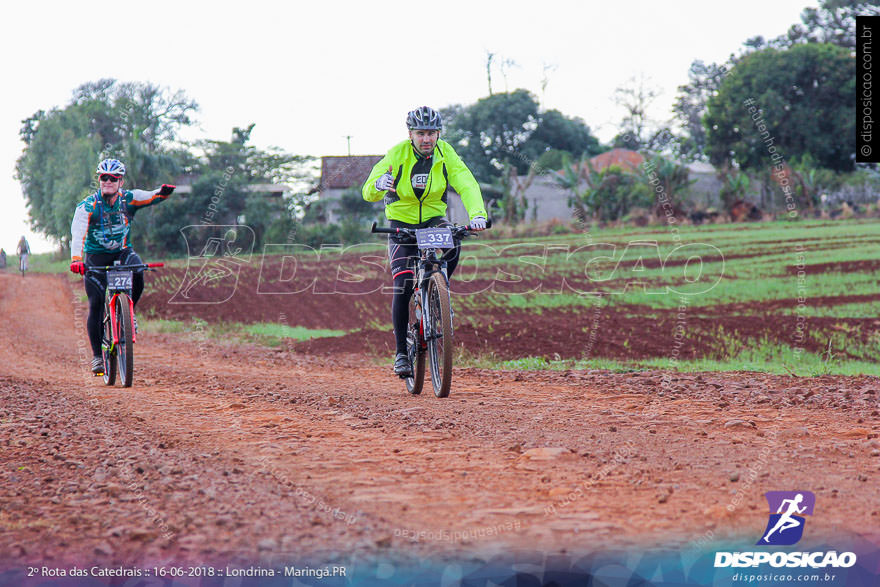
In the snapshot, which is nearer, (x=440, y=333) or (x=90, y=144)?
(x=440, y=333)

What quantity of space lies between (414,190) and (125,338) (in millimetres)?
2903

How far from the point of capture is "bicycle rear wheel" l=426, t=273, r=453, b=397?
6094 mm

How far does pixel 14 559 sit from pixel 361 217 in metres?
45.8

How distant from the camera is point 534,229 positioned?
40.7 metres

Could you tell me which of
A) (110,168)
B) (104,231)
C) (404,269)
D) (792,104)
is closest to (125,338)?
(104,231)

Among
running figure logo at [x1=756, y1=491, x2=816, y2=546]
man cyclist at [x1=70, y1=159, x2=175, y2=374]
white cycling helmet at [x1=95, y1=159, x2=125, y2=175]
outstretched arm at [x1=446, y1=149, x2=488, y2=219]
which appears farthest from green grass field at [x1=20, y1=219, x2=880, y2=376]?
running figure logo at [x1=756, y1=491, x2=816, y2=546]

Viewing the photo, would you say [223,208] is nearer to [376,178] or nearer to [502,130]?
[502,130]

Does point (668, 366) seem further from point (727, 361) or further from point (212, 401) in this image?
point (212, 401)

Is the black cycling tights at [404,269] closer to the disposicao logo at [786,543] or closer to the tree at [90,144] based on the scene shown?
the disposicao logo at [786,543]

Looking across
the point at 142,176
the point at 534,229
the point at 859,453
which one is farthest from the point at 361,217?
the point at 859,453

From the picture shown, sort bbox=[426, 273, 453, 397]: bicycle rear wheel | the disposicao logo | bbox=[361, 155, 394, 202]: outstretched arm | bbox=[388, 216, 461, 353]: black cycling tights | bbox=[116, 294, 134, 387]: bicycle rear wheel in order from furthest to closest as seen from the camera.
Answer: bbox=[116, 294, 134, 387]: bicycle rear wheel, bbox=[388, 216, 461, 353]: black cycling tights, bbox=[361, 155, 394, 202]: outstretched arm, bbox=[426, 273, 453, 397]: bicycle rear wheel, the disposicao logo

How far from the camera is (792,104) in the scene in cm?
4644

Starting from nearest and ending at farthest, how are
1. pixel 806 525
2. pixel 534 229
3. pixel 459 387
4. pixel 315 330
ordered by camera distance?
pixel 806 525, pixel 459 387, pixel 315 330, pixel 534 229

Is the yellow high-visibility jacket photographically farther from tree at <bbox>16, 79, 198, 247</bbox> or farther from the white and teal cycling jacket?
tree at <bbox>16, 79, 198, 247</bbox>
